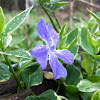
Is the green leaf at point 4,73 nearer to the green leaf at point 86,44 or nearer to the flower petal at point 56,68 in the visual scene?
the flower petal at point 56,68

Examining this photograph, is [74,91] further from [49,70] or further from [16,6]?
[16,6]

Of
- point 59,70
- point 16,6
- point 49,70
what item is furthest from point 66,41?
point 16,6

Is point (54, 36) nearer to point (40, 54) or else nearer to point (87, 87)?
point (40, 54)

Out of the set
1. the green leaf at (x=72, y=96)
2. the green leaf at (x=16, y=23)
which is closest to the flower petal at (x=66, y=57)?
the green leaf at (x=16, y=23)

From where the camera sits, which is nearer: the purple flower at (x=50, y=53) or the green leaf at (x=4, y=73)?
the purple flower at (x=50, y=53)

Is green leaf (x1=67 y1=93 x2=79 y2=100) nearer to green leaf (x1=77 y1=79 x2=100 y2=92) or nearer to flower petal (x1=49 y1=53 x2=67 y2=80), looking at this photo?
green leaf (x1=77 y1=79 x2=100 y2=92)

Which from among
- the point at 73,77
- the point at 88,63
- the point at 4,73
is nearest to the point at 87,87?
the point at 73,77

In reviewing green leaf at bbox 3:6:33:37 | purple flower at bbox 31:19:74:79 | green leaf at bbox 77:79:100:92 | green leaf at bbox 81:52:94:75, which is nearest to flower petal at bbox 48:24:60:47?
purple flower at bbox 31:19:74:79
